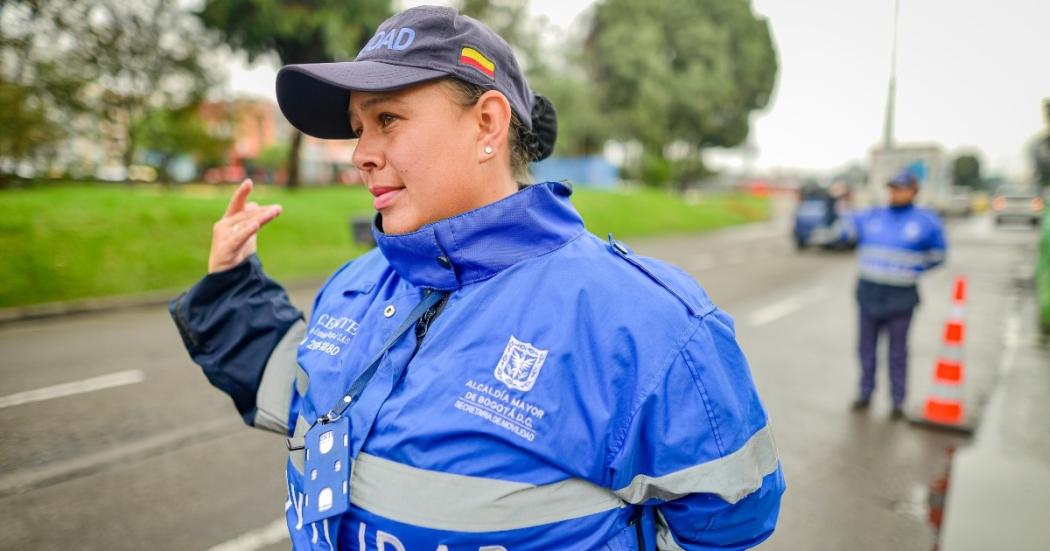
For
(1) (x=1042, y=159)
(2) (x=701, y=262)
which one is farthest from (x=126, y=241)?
(1) (x=1042, y=159)

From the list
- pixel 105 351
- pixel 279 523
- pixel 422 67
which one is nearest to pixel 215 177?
pixel 105 351

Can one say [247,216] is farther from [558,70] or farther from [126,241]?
[558,70]

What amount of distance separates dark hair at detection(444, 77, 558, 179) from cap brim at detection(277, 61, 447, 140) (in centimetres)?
6

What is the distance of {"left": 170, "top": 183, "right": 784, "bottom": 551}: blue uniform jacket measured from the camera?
1.20 meters

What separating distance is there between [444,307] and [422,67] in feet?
1.55

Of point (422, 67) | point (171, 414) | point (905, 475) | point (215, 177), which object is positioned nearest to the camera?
point (422, 67)

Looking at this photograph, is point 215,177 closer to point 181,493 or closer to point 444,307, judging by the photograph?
point 181,493

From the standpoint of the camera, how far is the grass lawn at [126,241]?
33.5 feet

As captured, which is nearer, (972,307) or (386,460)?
(386,460)

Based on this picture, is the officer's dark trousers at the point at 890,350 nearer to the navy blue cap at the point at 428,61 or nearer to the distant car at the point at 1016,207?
the navy blue cap at the point at 428,61

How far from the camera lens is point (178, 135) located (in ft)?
56.0

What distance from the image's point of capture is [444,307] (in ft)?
4.51

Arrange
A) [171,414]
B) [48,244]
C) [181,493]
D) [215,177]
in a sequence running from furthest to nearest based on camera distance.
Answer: [215,177] < [48,244] < [171,414] < [181,493]

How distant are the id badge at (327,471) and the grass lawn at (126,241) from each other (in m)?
10.3
